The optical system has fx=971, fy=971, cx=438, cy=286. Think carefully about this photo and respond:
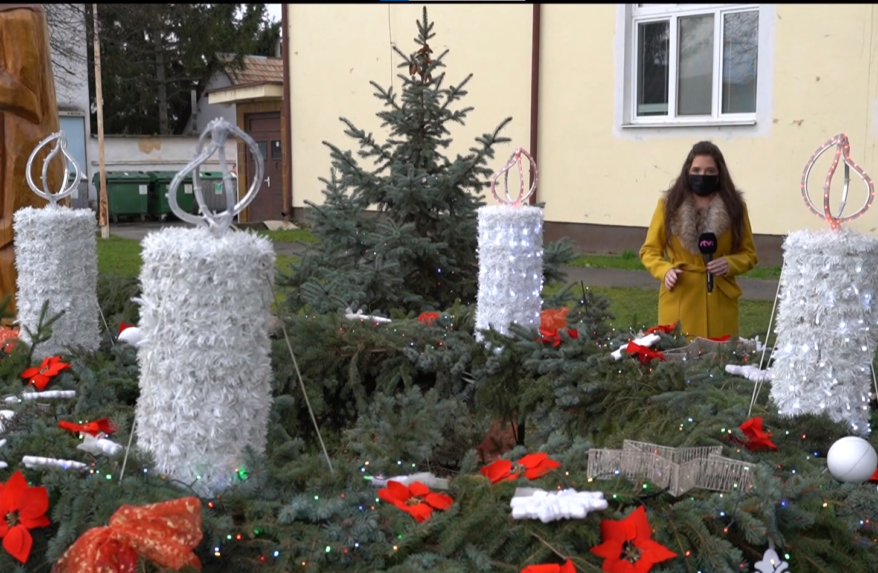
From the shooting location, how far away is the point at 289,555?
2.61 m

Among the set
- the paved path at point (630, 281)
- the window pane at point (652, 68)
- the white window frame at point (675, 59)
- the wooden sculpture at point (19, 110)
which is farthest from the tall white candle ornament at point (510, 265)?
the window pane at point (652, 68)

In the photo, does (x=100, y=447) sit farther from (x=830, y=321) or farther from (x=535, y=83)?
(x=535, y=83)

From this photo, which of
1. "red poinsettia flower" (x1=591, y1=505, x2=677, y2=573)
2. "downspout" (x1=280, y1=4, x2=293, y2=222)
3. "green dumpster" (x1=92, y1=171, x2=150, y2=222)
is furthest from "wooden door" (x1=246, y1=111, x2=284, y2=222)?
"red poinsettia flower" (x1=591, y1=505, x2=677, y2=573)

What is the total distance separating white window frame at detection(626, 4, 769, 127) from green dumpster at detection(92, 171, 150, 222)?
16.6 metres

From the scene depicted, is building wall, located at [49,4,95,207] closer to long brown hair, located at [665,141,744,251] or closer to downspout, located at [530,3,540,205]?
downspout, located at [530,3,540,205]

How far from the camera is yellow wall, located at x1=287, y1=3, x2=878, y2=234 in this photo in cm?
946

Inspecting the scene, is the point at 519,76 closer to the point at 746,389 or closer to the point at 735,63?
the point at 735,63

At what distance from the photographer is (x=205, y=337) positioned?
283 cm

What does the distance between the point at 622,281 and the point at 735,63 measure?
272 centimetres

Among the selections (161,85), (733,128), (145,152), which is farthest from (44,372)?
(161,85)

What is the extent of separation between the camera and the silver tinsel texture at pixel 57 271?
451 centimetres

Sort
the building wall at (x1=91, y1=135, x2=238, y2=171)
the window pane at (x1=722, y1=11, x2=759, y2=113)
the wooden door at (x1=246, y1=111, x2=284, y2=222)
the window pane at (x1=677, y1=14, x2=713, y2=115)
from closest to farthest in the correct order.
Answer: the window pane at (x1=722, y1=11, x2=759, y2=113) → the window pane at (x1=677, y1=14, x2=713, y2=115) → the wooden door at (x1=246, y1=111, x2=284, y2=222) → the building wall at (x1=91, y1=135, x2=238, y2=171)

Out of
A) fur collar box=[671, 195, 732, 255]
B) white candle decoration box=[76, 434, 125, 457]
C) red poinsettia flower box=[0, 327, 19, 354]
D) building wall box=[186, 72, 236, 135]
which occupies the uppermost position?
building wall box=[186, 72, 236, 135]

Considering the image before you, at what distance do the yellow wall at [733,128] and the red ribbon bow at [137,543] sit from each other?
807 cm
